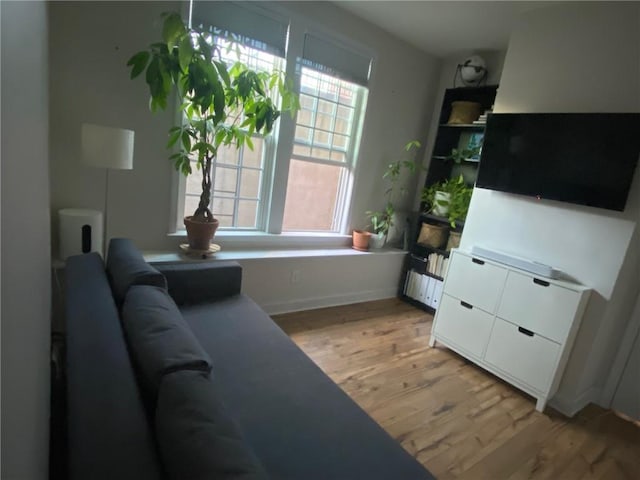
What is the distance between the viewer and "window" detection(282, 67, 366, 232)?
3.03m

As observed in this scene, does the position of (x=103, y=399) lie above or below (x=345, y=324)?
above

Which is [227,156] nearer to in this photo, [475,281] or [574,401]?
[475,281]

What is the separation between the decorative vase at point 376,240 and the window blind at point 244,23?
186 cm

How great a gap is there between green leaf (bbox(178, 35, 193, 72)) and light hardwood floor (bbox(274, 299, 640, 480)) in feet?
6.53

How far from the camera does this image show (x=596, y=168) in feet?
6.56

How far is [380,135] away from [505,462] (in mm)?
2803

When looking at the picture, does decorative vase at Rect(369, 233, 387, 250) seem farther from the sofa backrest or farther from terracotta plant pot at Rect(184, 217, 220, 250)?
the sofa backrest

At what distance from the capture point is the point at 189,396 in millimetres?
790

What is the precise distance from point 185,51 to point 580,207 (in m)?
2.52

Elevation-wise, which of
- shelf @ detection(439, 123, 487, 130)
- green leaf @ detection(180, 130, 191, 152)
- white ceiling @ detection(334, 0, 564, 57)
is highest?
white ceiling @ detection(334, 0, 564, 57)

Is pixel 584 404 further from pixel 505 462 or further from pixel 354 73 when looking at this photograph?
pixel 354 73

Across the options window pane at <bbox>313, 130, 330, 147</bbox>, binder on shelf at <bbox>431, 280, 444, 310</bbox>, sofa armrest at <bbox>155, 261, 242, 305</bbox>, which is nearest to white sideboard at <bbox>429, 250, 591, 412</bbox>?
binder on shelf at <bbox>431, 280, 444, 310</bbox>

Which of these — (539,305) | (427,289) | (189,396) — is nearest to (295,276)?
(427,289)

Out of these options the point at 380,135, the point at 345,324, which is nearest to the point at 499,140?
the point at 380,135
